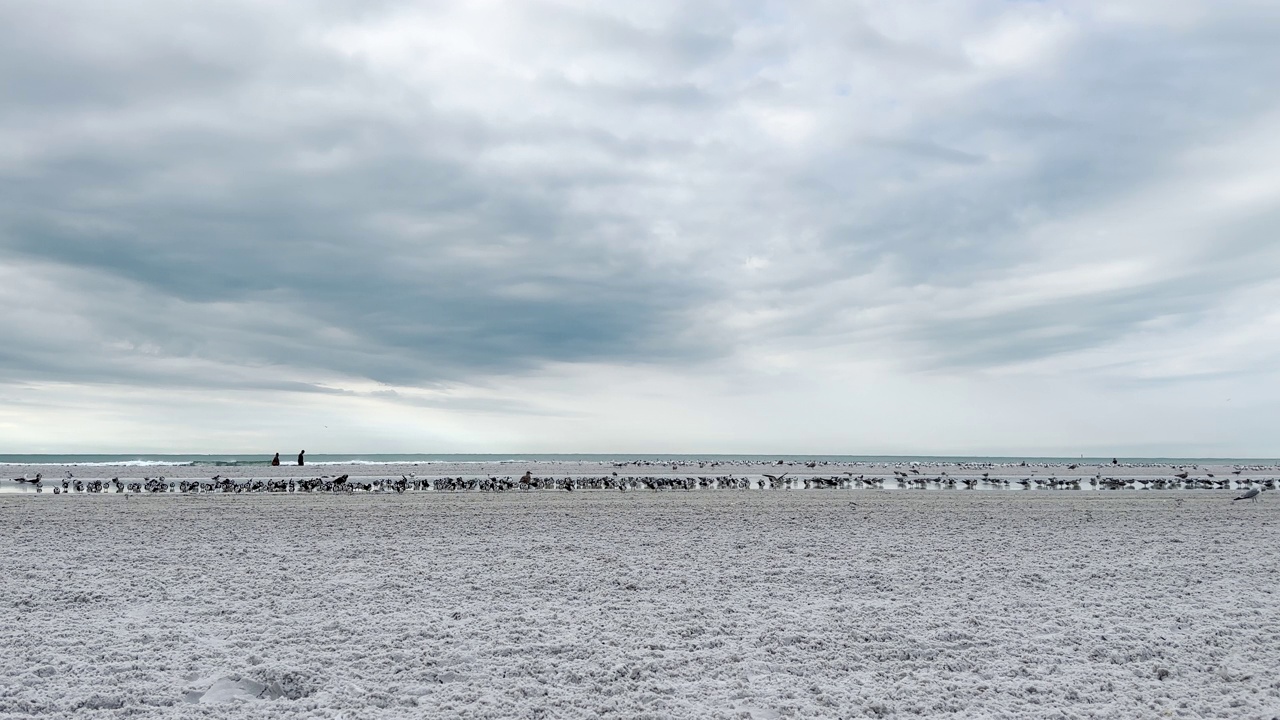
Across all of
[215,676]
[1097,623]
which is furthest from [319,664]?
[1097,623]

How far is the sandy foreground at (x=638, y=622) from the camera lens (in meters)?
6.30

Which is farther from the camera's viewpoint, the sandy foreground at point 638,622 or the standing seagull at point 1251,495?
the standing seagull at point 1251,495

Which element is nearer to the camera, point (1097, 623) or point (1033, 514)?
point (1097, 623)

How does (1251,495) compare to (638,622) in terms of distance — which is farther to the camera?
(1251,495)

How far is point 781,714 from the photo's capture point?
5.96 meters

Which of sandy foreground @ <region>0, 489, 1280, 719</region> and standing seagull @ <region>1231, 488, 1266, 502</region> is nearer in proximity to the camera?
sandy foreground @ <region>0, 489, 1280, 719</region>

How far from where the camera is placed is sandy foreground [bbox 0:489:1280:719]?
20.7 feet

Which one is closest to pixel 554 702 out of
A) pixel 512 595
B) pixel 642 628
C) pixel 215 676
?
pixel 642 628

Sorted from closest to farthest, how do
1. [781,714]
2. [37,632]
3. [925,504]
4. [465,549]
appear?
[781,714]
[37,632]
[465,549]
[925,504]

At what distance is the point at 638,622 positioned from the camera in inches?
339

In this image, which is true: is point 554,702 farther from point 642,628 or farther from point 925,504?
point 925,504

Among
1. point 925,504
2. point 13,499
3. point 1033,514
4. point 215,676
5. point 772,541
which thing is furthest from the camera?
point 13,499

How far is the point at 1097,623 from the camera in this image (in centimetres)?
853

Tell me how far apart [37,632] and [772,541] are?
1078 cm
